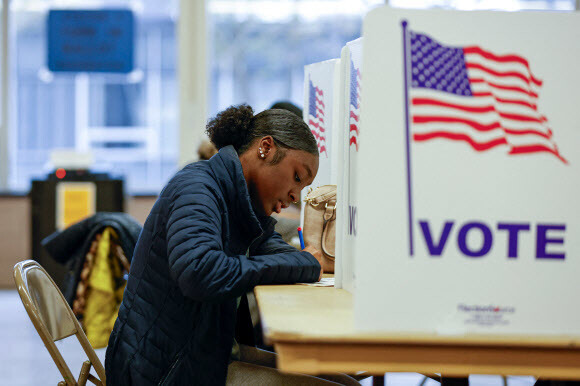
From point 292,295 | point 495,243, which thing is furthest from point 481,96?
point 292,295

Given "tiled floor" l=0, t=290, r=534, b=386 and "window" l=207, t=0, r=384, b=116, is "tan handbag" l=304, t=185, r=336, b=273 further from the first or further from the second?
"window" l=207, t=0, r=384, b=116

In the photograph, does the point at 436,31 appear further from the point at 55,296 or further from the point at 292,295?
the point at 55,296

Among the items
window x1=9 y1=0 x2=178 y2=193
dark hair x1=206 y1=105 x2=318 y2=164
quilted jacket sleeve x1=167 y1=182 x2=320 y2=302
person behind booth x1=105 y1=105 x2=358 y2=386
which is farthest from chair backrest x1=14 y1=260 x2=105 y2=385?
window x1=9 y1=0 x2=178 y2=193

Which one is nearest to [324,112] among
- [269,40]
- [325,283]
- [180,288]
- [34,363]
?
[325,283]

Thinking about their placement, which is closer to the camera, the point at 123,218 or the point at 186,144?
the point at 123,218

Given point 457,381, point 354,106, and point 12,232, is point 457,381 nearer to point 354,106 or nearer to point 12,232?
point 354,106

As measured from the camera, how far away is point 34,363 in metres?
3.55

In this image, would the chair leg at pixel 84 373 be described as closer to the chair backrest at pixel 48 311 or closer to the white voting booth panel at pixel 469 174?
the chair backrest at pixel 48 311

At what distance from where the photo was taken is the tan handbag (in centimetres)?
188

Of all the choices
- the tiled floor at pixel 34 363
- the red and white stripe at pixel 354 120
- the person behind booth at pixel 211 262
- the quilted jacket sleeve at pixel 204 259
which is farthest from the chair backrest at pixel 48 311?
the tiled floor at pixel 34 363

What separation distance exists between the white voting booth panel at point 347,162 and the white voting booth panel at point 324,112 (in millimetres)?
225

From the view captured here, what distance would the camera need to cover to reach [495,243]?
100 centimetres

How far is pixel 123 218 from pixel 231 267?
1.73m

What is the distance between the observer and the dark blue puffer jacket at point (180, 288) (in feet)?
4.51
